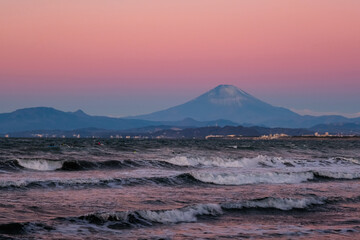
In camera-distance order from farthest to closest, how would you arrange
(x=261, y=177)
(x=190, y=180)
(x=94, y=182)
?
(x=261, y=177) → (x=190, y=180) → (x=94, y=182)

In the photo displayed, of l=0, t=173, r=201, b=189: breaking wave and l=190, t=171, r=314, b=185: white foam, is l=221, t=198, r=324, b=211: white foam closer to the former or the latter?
l=0, t=173, r=201, b=189: breaking wave

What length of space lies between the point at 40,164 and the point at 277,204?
2507 centimetres

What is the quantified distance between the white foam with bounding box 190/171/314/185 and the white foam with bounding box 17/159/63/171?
13.0 metres

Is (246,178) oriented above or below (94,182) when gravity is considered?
below

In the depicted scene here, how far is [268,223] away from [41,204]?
1025 centimetres

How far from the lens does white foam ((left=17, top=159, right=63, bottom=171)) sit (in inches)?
1719

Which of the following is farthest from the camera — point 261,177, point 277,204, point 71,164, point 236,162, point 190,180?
point 236,162

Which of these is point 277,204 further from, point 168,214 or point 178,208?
point 168,214

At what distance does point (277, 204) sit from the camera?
87.7ft

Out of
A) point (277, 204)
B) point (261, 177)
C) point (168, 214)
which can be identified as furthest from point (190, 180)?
point (168, 214)

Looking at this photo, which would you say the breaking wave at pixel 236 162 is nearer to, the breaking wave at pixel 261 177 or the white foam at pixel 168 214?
the breaking wave at pixel 261 177

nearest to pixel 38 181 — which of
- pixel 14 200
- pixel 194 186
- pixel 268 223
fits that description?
pixel 14 200

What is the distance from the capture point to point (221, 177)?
3900 centimetres

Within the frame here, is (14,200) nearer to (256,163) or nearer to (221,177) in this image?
(221,177)
